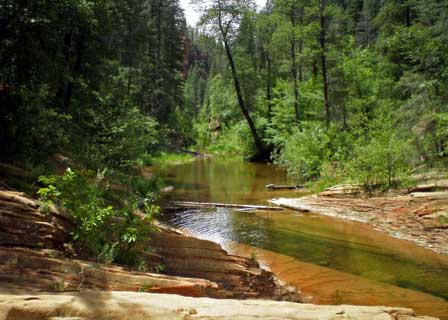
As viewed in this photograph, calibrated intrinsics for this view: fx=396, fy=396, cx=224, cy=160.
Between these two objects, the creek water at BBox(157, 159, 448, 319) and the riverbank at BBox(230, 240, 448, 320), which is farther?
the creek water at BBox(157, 159, 448, 319)

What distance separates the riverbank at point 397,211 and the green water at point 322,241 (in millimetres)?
457

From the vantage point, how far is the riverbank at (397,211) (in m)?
10.3

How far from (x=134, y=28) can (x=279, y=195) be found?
16050 millimetres

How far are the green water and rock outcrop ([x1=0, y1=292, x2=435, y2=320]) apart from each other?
12.7ft

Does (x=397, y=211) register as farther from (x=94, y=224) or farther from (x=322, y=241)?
(x=94, y=224)

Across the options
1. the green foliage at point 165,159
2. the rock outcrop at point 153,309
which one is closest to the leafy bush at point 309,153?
the green foliage at point 165,159

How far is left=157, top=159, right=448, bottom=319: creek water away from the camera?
23.6 ft

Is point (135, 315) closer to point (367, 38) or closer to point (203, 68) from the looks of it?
point (367, 38)

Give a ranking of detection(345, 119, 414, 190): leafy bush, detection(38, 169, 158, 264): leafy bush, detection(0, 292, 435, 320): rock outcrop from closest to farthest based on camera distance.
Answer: detection(0, 292, 435, 320): rock outcrop → detection(38, 169, 158, 264): leafy bush → detection(345, 119, 414, 190): leafy bush

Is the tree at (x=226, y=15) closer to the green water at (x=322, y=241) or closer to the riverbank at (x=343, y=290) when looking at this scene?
the green water at (x=322, y=241)

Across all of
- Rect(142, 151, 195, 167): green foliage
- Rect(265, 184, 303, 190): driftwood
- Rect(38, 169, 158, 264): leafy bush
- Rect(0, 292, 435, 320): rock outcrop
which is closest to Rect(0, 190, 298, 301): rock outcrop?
Rect(38, 169, 158, 264): leafy bush

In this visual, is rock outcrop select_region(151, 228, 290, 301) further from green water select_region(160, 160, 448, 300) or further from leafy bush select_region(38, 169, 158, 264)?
green water select_region(160, 160, 448, 300)

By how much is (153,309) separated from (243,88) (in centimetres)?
3144

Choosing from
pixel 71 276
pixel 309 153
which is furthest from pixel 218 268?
pixel 309 153
